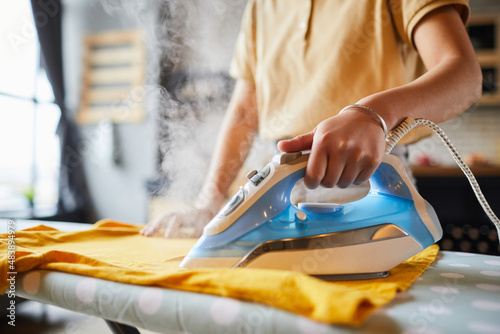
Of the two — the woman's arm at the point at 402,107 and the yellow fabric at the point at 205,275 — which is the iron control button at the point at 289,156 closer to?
the woman's arm at the point at 402,107

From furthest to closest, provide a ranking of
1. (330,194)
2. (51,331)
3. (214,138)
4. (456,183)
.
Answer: (214,138) < (456,183) < (51,331) < (330,194)

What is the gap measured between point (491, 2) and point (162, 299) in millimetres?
3857

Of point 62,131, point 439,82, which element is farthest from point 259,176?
Answer: point 62,131

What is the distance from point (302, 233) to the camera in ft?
1.89

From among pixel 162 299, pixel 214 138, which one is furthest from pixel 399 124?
pixel 214 138

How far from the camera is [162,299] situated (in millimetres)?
466

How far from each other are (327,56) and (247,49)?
33 cm

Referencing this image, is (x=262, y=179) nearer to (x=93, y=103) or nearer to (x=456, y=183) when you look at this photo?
(x=456, y=183)

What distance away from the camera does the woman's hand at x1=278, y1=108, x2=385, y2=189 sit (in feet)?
1.68

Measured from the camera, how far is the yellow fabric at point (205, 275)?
38 centimetres

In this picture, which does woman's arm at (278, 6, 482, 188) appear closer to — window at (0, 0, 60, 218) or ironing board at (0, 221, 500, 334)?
ironing board at (0, 221, 500, 334)

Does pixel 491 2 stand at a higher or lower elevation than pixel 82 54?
higher

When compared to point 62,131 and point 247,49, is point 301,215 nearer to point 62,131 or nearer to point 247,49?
point 247,49

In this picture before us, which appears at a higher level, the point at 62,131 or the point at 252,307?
the point at 252,307
